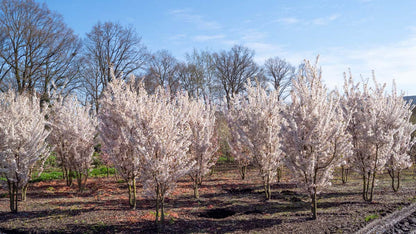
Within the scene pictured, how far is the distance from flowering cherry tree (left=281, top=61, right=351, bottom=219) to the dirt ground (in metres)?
1.10

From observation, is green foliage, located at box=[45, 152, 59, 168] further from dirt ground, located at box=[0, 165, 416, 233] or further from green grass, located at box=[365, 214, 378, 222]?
green grass, located at box=[365, 214, 378, 222]

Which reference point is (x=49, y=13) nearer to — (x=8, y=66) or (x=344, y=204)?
(x=8, y=66)

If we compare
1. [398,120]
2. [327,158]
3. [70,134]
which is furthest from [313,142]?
[70,134]

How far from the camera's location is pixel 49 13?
22391 mm

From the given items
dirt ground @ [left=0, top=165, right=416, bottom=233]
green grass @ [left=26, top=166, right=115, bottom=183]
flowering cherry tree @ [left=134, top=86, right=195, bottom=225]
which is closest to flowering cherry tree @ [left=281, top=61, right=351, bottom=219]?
dirt ground @ [left=0, top=165, right=416, bottom=233]

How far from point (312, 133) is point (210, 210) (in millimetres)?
4047

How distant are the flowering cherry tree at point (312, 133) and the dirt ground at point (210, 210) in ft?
3.62

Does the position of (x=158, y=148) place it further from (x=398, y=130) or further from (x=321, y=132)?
(x=398, y=130)

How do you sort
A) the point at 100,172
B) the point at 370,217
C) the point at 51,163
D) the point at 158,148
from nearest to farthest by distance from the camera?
1. the point at 158,148
2. the point at 370,217
3. the point at 100,172
4. the point at 51,163

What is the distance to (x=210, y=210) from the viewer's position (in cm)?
881

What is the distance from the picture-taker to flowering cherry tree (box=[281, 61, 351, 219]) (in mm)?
7039

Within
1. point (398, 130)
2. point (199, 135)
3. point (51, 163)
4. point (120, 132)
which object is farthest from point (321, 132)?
point (51, 163)

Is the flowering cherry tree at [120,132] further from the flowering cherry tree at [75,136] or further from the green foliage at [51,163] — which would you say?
the green foliage at [51,163]

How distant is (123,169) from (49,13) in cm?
1978
